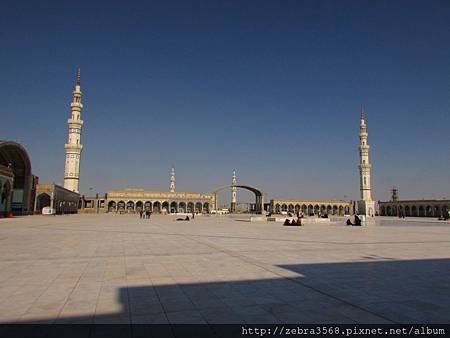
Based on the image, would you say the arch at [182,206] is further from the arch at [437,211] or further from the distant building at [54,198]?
the arch at [437,211]

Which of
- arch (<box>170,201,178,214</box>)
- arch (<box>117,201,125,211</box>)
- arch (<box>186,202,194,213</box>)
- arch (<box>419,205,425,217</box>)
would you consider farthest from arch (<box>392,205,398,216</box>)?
arch (<box>117,201,125,211</box>)

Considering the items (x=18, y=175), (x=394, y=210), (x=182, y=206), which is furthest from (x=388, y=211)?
(x=18, y=175)

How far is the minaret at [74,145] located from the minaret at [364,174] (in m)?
58.6

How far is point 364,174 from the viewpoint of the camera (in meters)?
74.2

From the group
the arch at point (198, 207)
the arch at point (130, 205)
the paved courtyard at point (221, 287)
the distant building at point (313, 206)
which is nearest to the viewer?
the paved courtyard at point (221, 287)

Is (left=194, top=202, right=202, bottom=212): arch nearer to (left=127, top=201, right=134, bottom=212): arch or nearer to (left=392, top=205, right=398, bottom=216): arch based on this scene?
(left=127, top=201, right=134, bottom=212): arch

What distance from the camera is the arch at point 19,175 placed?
45219mm

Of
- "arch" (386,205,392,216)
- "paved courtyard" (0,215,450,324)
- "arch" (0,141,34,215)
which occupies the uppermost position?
"arch" (0,141,34,215)

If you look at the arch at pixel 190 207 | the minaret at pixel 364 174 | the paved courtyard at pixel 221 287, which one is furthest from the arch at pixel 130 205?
the paved courtyard at pixel 221 287

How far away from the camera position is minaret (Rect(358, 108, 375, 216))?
242 feet

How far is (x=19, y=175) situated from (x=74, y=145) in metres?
19.2

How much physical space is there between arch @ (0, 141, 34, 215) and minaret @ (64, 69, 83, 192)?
18.2 m

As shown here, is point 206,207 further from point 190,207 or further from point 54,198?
point 54,198
